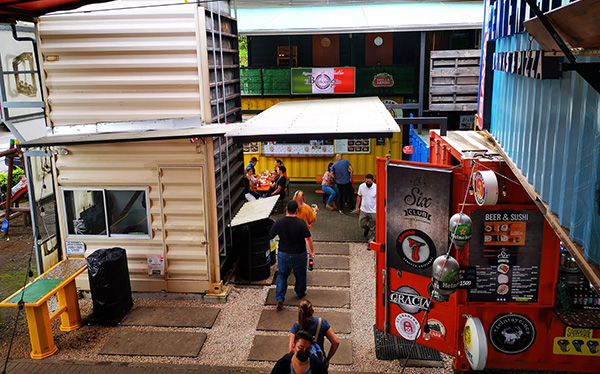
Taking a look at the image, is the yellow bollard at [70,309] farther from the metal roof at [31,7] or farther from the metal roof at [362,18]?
the metal roof at [362,18]

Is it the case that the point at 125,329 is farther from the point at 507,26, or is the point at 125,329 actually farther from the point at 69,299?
the point at 507,26

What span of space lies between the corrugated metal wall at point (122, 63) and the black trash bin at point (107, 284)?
2.48 meters

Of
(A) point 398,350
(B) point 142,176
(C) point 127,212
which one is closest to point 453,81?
(A) point 398,350

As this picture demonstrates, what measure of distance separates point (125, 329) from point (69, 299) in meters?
1.08

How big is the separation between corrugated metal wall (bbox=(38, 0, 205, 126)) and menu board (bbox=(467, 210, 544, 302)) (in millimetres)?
5201

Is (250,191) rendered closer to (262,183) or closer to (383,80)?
(262,183)

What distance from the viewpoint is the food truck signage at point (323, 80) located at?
658 inches

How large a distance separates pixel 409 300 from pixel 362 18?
11.3 meters

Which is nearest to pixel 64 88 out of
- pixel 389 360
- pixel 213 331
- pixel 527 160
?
pixel 213 331

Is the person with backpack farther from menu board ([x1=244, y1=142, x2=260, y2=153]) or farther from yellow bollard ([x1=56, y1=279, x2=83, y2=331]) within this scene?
menu board ([x1=244, y1=142, x2=260, y2=153])

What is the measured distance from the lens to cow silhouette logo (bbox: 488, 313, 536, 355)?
653 cm

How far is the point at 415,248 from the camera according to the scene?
21.5 feet

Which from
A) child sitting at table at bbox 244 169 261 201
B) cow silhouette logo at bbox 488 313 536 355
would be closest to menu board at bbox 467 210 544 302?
cow silhouette logo at bbox 488 313 536 355

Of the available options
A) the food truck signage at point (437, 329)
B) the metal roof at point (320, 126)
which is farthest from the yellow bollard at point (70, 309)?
the food truck signage at point (437, 329)
